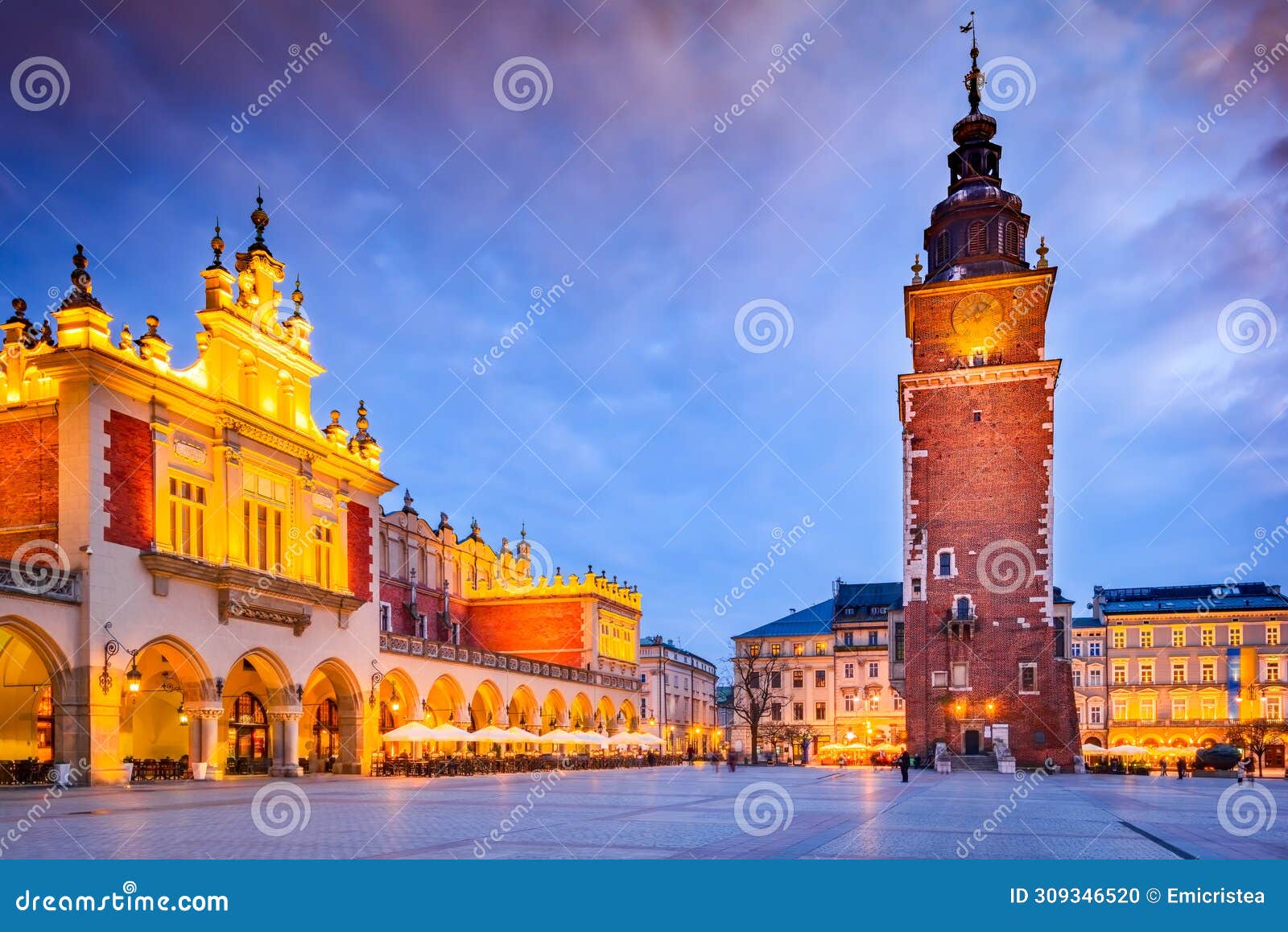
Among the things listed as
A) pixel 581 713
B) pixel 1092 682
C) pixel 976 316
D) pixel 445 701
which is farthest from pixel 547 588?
pixel 1092 682

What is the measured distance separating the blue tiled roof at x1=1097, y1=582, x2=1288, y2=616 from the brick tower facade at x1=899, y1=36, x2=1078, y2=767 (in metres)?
36.6

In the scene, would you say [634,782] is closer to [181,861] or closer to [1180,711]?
[181,861]

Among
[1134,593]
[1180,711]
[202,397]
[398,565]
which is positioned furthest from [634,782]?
[1134,593]

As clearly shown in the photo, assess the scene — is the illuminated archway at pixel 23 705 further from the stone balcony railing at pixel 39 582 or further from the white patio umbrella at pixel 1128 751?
the white patio umbrella at pixel 1128 751

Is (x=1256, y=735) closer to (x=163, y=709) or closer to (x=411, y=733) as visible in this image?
(x=411, y=733)

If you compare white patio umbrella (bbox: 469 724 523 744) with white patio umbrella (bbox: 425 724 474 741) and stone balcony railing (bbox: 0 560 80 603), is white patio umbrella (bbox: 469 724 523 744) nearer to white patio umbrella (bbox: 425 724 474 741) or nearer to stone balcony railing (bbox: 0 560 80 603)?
white patio umbrella (bbox: 425 724 474 741)

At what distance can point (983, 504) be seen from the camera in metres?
56.7

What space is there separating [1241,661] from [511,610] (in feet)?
189

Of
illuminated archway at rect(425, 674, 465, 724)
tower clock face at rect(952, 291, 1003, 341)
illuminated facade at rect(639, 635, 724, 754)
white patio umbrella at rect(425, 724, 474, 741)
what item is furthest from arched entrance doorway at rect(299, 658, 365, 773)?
illuminated facade at rect(639, 635, 724, 754)

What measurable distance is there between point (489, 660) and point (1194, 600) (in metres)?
66.4

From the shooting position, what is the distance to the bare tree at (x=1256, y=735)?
7338 cm

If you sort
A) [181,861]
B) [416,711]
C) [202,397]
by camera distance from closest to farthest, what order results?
[181,861] < [202,397] < [416,711]

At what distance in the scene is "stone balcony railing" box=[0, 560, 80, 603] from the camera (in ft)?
88.4

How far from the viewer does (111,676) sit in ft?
96.7
